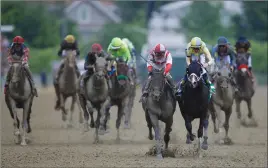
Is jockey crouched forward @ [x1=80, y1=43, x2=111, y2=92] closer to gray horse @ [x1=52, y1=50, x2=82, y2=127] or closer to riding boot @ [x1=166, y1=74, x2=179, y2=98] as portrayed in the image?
riding boot @ [x1=166, y1=74, x2=179, y2=98]

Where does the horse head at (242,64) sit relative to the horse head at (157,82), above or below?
above

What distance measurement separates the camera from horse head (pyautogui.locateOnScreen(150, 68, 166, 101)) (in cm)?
1523

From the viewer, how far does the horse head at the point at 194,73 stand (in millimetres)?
15011

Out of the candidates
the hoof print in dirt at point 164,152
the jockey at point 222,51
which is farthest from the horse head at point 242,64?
the hoof print in dirt at point 164,152

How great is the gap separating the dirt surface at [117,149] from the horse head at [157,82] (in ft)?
3.91

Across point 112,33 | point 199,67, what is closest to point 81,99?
point 199,67

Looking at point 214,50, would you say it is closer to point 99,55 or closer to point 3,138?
point 99,55

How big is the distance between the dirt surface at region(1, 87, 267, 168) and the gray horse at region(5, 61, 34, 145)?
1.27ft

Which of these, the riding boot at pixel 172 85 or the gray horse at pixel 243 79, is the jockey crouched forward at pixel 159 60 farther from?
the gray horse at pixel 243 79

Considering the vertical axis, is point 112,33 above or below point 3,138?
above

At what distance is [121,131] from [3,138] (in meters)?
3.43

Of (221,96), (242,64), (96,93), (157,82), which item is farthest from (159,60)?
(242,64)

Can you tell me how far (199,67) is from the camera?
15.1 meters

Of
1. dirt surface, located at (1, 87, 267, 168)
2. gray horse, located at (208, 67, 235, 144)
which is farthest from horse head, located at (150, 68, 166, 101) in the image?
gray horse, located at (208, 67, 235, 144)
